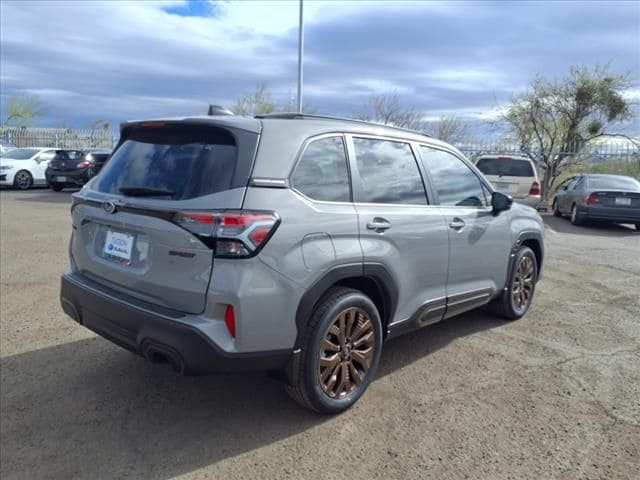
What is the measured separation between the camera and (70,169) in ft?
59.1

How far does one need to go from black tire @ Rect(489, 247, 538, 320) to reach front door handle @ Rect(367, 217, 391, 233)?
2116 millimetres

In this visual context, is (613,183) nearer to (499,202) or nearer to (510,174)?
(510,174)

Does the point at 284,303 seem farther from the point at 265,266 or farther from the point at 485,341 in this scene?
the point at 485,341

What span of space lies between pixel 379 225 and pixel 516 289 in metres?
2.49

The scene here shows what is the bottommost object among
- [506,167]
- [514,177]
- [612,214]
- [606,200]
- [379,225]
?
[612,214]

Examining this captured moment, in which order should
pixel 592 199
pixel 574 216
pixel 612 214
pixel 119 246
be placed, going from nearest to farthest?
pixel 119 246
pixel 612 214
pixel 592 199
pixel 574 216

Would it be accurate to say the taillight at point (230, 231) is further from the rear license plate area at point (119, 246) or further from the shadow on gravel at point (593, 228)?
the shadow on gravel at point (593, 228)

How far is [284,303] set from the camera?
9.37ft

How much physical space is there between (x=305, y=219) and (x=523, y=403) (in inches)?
78.1

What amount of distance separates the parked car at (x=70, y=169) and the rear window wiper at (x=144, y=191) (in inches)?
641

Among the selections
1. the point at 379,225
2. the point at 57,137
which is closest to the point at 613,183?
the point at 379,225

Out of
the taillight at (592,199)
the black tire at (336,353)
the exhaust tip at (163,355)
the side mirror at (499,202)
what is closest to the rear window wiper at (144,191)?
the exhaust tip at (163,355)

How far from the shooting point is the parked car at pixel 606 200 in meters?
12.3

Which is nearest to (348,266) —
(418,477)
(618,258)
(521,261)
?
(418,477)
